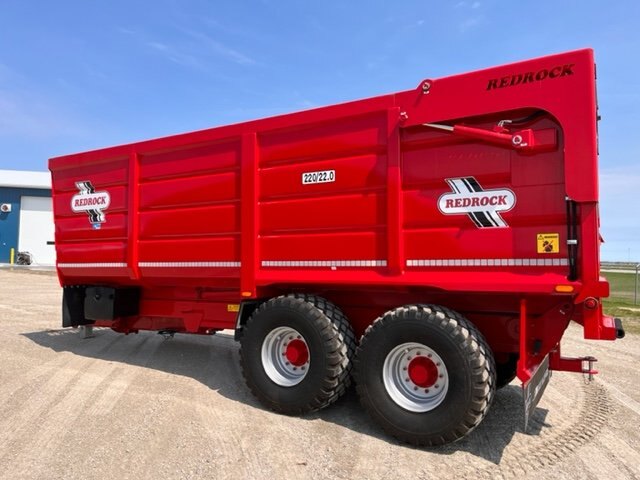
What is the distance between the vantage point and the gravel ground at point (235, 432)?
11.7 feet

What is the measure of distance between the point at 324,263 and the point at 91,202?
3.78m

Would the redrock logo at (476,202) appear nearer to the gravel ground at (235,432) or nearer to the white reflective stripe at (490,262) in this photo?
the white reflective stripe at (490,262)

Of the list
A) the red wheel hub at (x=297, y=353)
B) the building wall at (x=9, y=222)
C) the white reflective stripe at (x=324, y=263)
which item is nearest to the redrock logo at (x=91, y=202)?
the white reflective stripe at (x=324, y=263)

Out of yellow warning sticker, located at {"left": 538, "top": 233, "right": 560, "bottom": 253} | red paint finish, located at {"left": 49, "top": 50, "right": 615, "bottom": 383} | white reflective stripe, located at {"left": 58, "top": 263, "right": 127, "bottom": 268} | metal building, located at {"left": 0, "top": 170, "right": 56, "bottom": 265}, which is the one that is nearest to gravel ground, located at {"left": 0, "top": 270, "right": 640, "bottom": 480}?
red paint finish, located at {"left": 49, "top": 50, "right": 615, "bottom": 383}

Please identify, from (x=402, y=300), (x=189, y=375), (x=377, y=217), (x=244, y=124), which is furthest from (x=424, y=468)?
(x=244, y=124)

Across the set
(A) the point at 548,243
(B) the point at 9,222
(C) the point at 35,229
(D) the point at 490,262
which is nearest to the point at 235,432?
(D) the point at 490,262

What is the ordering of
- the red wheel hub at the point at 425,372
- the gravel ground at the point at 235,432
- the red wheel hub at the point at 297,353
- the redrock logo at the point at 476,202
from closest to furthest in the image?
the gravel ground at the point at 235,432
the redrock logo at the point at 476,202
the red wheel hub at the point at 425,372
the red wheel hub at the point at 297,353

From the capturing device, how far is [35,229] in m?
35.5

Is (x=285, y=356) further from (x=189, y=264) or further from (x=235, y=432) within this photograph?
(x=189, y=264)

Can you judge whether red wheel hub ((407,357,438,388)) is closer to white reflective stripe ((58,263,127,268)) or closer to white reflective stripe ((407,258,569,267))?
white reflective stripe ((407,258,569,267))

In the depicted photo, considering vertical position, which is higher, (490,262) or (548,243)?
(548,243)

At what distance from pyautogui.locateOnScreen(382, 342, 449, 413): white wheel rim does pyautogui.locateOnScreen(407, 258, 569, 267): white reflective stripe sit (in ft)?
2.31

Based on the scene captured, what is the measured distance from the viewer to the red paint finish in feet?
12.4

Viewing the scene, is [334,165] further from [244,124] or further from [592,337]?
[592,337]
